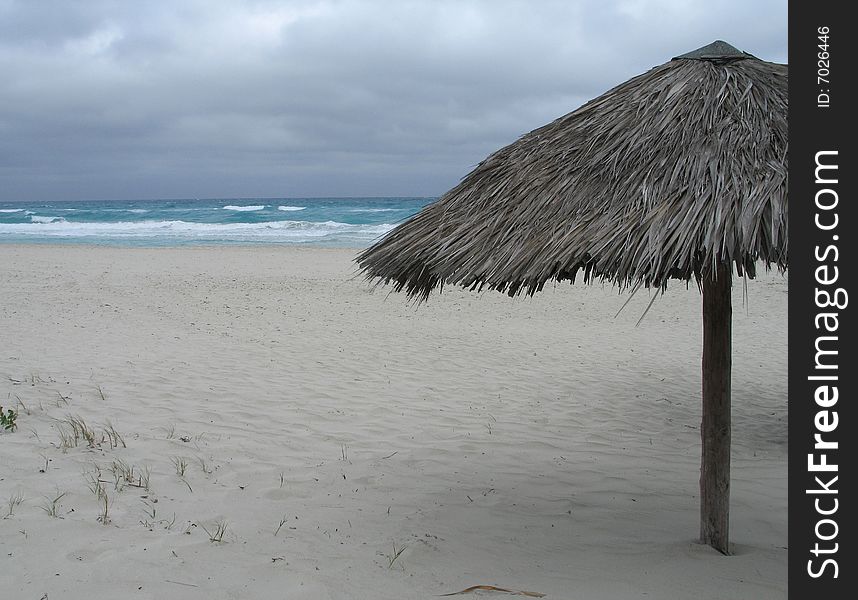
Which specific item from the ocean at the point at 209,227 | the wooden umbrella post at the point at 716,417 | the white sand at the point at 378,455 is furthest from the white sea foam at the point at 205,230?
the wooden umbrella post at the point at 716,417

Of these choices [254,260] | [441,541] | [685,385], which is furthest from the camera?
[254,260]

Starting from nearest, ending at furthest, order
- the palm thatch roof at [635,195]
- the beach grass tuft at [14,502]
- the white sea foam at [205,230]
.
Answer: the palm thatch roof at [635,195], the beach grass tuft at [14,502], the white sea foam at [205,230]

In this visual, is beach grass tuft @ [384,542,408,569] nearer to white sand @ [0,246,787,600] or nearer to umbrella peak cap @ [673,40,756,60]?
white sand @ [0,246,787,600]

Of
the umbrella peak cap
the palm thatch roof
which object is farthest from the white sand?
the umbrella peak cap

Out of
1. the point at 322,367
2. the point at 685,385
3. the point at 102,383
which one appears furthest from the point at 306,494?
the point at 685,385

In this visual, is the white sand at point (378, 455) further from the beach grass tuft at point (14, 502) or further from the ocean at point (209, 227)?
the ocean at point (209, 227)

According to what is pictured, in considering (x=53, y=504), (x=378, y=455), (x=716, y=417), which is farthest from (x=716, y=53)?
(x=53, y=504)

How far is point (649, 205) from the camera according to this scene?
9.30 feet

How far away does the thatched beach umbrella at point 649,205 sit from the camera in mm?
2635

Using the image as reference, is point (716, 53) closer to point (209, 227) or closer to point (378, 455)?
point (378, 455)

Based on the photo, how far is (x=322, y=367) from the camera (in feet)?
24.5

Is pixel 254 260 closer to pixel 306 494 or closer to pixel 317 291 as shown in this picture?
pixel 317 291

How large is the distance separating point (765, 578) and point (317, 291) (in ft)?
36.2

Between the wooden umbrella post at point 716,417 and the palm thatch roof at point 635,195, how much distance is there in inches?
9.6
